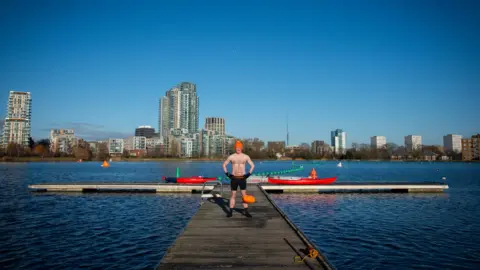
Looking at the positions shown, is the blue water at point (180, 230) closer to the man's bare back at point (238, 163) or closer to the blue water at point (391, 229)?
the blue water at point (391, 229)

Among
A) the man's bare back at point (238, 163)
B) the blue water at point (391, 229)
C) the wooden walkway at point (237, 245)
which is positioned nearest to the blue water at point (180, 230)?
the blue water at point (391, 229)

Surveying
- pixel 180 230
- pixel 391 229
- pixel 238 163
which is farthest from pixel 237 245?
pixel 391 229

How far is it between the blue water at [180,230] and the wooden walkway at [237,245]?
3209mm

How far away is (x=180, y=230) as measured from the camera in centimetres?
1773

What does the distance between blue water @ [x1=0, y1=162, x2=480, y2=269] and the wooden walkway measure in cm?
321

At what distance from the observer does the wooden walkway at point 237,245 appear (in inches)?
287

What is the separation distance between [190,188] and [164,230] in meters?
15.9

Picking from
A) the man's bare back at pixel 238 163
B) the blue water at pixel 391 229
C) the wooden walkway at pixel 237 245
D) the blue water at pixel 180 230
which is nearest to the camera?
the wooden walkway at pixel 237 245

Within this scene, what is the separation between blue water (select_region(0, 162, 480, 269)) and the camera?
13227 mm

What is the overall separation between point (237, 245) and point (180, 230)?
9.71 m

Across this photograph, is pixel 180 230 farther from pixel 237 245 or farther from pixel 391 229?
pixel 391 229

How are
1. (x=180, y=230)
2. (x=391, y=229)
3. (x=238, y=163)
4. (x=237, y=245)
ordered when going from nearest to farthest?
1. (x=237, y=245)
2. (x=238, y=163)
3. (x=180, y=230)
4. (x=391, y=229)

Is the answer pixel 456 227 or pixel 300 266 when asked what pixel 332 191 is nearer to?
pixel 456 227

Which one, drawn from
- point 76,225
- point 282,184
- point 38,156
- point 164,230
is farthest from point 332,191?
point 38,156
